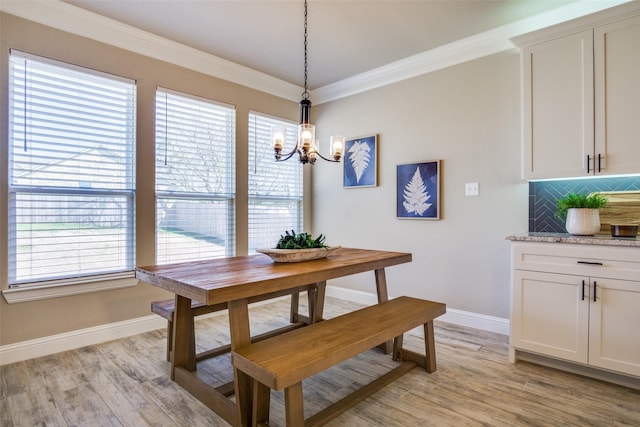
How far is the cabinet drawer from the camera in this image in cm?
205

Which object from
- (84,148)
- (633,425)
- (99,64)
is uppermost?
(99,64)

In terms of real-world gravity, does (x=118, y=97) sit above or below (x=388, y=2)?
below

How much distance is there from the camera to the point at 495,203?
3059mm

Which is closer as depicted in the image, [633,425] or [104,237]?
[633,425]

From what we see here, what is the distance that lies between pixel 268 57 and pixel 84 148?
6.42 ft

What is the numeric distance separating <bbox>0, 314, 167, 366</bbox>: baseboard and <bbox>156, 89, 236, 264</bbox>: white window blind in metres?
0.60

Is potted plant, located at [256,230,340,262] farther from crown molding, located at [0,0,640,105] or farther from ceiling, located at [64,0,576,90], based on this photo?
crown molding, located at [0,0,640,105]

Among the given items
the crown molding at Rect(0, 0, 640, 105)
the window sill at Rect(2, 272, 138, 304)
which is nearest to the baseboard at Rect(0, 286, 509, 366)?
the window sill at Rect(2, 272, 138, 304)

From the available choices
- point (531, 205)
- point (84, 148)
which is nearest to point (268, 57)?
point (84, 148)

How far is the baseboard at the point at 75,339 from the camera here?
248cm

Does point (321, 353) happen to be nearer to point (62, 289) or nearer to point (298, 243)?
point (298, 243)

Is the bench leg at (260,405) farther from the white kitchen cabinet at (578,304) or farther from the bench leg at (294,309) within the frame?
the white kitchen cabinet at (578,304)

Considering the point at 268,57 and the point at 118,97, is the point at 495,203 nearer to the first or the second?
the point at 268,57

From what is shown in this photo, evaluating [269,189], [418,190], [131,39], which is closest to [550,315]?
[418,190]
